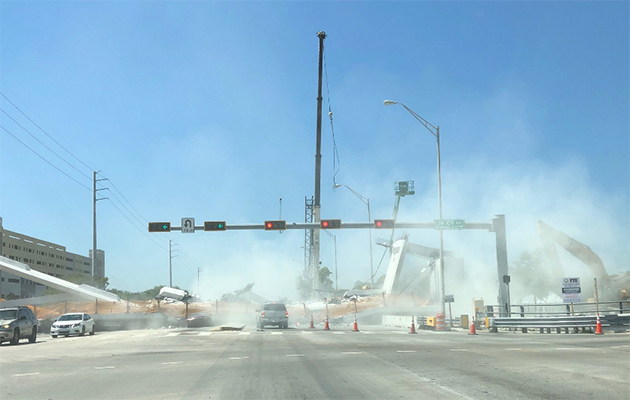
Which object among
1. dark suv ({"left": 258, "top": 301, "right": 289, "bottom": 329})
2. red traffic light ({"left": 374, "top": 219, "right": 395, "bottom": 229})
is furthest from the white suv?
red traffic light ({"left": 374, "top": 219, "right": 395, "bottom": 229})

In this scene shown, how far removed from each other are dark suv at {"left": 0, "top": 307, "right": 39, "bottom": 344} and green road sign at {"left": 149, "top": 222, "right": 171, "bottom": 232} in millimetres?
8999

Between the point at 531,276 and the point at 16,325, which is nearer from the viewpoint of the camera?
the point at 16,325

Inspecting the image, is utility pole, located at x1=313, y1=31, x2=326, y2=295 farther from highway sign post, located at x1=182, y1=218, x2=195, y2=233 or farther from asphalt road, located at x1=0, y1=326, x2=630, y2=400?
→ asphalt road, located at x1=0, y1=326, x2=630, y2=400

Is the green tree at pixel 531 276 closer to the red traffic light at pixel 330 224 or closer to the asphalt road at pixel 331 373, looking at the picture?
the red traffic light at pixel 330 224

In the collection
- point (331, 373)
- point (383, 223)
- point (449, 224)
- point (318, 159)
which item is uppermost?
point (318, 159)

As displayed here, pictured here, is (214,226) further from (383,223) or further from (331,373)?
(331,373)

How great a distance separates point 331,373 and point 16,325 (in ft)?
66.0

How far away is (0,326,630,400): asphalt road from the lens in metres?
10.8

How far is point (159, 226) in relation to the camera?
37375 mm

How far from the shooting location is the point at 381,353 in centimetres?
1833

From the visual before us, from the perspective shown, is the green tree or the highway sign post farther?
the green tree

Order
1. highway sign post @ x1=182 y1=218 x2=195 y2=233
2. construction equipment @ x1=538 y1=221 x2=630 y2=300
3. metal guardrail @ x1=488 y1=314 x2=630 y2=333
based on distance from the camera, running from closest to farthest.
Answer: metal guardrail @ x1=488 y1=314 x2=630 y2=333
highway sign post @ x1=182 y1=218 x2=195 y2=233
construction equipment @ x1=538 y1=221 x2=630 y2=300

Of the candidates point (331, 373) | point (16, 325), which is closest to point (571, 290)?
point (331, 373)

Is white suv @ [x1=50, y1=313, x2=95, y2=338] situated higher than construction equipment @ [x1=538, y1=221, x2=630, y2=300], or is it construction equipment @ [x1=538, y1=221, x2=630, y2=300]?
construction equipment @ [x1=538, y1=221, x2=630, y2=300]
